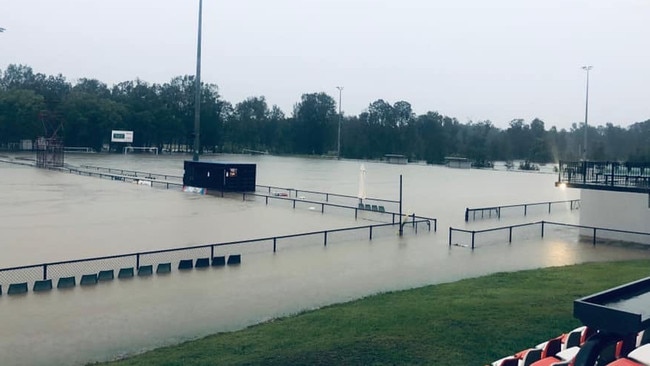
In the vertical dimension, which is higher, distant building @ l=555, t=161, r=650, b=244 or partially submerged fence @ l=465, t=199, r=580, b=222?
distant building @ l=555, t=161, r=650, b=244

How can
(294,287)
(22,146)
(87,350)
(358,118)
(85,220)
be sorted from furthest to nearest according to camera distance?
(358,118), (22,146), (85,220), (294,287), (87,350)

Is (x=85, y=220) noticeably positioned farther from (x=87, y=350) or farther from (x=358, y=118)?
(x=358, y=118)

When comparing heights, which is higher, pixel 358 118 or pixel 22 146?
pixel 358 118

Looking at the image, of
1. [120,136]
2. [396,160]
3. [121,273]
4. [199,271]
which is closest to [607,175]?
[199,271]

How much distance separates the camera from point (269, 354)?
28.1 feet

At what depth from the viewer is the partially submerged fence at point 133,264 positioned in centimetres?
1452

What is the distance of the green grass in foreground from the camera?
326 inches

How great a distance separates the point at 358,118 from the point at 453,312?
5246 inches

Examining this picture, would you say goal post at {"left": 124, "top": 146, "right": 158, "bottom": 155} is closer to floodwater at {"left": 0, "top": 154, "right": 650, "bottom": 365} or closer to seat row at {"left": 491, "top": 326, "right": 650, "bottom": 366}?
floodwater at {"left": 0, "top": 154, "right": 650, "bottom": 365}

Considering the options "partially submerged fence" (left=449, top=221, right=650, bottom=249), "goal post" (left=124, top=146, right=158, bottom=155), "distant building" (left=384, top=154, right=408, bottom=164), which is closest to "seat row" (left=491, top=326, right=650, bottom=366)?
"partially submerged fence" (left=449, top=221, right=650, bottom=249)

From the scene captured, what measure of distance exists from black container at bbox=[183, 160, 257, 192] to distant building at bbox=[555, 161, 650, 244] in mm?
21670

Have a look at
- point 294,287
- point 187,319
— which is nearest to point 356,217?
point 294,287

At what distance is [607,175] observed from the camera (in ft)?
84.1

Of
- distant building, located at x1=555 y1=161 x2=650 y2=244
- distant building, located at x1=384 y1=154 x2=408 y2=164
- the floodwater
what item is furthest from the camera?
distant building, located at x1=384 y1=154 x2=408 y2=164
